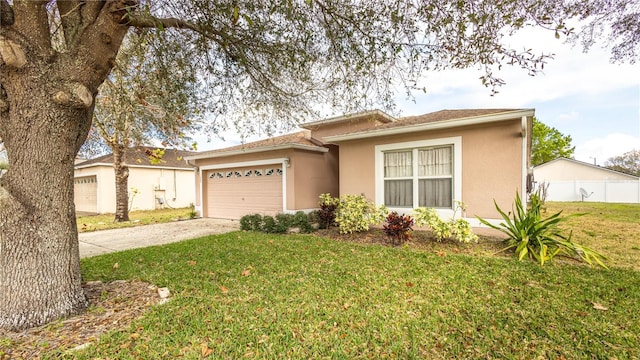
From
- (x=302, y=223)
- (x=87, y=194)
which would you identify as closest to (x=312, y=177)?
(x=302, y=223)

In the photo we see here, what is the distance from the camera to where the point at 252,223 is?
31.6 feet

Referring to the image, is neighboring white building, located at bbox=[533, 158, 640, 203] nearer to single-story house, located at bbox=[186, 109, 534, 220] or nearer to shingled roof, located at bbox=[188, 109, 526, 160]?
shingled roof, located at bbox=[188, 109, 526, 160]

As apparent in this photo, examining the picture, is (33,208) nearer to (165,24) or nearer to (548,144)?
(165,24)

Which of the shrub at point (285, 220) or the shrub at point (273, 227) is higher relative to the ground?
the shrub at point (285, 220)

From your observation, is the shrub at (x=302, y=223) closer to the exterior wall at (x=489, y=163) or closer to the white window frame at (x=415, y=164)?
the white window frame at (x=415, y=164)

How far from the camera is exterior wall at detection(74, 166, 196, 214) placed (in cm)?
1745

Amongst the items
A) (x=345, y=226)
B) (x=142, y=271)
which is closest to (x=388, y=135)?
(x=345, y=226)

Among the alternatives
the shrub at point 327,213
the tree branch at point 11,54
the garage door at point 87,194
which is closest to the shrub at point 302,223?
the shrub at point 327,213

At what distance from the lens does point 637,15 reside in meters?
6.08

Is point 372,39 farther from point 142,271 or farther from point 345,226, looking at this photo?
point 142,271

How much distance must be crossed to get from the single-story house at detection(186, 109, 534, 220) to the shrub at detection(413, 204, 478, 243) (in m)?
1.06

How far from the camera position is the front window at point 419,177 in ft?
26.3

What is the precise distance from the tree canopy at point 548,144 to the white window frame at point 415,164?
32020mm

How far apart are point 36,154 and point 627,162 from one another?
5799cm
